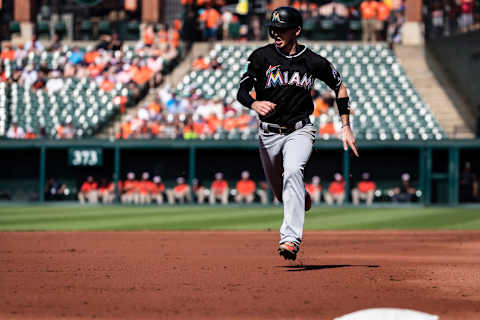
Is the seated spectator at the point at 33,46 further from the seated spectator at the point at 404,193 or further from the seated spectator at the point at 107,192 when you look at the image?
the seated spectator at the point at 404,193

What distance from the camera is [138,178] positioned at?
972 inches

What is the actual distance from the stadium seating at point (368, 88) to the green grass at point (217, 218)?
314 centimetres

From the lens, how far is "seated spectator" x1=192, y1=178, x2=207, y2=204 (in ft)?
77.2

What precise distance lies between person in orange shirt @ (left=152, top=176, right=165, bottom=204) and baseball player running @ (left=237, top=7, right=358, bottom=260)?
16.5 metres

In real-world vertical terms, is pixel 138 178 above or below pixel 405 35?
below

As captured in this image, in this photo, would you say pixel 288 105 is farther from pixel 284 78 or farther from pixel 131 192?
pixel 131 192

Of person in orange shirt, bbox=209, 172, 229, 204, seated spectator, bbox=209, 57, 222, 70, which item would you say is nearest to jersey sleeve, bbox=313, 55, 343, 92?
person in orange shirt, bbox=209, 172, 229, 204

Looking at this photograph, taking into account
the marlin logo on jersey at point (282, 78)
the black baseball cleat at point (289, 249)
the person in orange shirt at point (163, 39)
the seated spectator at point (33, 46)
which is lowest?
the black baseball cleat at point (289, 249)

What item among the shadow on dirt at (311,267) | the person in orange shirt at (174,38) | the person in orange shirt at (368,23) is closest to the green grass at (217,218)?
the shadow on dirt at (311,267)

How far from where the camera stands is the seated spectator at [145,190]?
921 inches

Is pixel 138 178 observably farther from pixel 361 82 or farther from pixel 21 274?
pixel 21 274

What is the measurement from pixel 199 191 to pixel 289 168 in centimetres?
1680

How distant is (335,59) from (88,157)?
31.0 feet

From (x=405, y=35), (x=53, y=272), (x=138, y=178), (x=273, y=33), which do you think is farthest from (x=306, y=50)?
(x=405, y=35)
